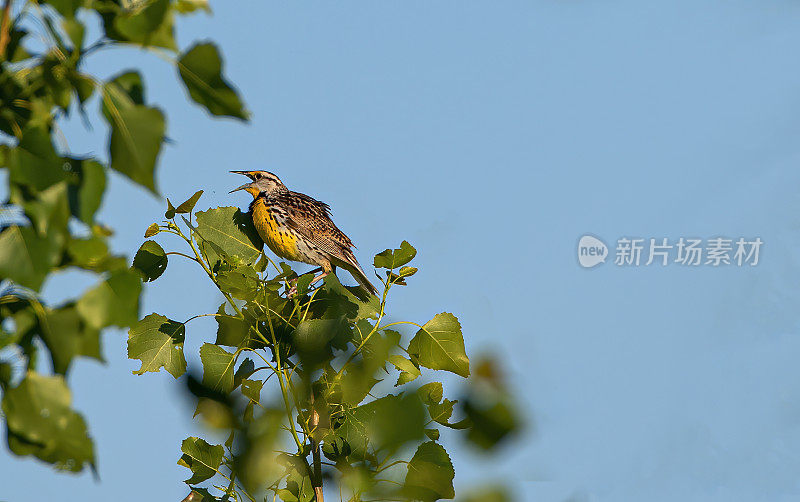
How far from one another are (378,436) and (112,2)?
197cm

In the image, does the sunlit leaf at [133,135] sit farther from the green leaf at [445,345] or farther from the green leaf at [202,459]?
the green leaf at [445,345]

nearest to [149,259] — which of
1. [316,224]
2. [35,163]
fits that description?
[35,163]

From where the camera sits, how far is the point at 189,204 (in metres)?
4.26

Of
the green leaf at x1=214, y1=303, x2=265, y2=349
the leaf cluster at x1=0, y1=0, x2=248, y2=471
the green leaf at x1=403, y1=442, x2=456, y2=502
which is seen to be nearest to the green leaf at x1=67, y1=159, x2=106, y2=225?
the leaf cluster at x1=0, y1=0, x2=248, y2=471

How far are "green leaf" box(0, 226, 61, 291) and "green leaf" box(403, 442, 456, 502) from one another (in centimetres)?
184

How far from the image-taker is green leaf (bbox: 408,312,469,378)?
4.14 m

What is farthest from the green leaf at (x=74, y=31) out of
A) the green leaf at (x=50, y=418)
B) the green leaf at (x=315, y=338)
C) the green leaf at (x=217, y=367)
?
the green leaf at (x=217, y=367)

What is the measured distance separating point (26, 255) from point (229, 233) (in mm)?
2369

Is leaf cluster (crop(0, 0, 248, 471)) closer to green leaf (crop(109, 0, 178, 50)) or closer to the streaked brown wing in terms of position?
green leaf (crop(109, 0, 178, 50))

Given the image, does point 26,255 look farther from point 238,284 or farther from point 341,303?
point 341,303

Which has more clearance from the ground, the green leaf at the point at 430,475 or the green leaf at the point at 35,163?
the green leaf at the point at 35,163

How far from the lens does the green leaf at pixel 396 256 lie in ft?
13.1

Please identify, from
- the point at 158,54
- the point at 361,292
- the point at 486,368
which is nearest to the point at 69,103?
the point at 158,54

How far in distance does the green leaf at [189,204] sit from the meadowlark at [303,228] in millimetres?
2903
